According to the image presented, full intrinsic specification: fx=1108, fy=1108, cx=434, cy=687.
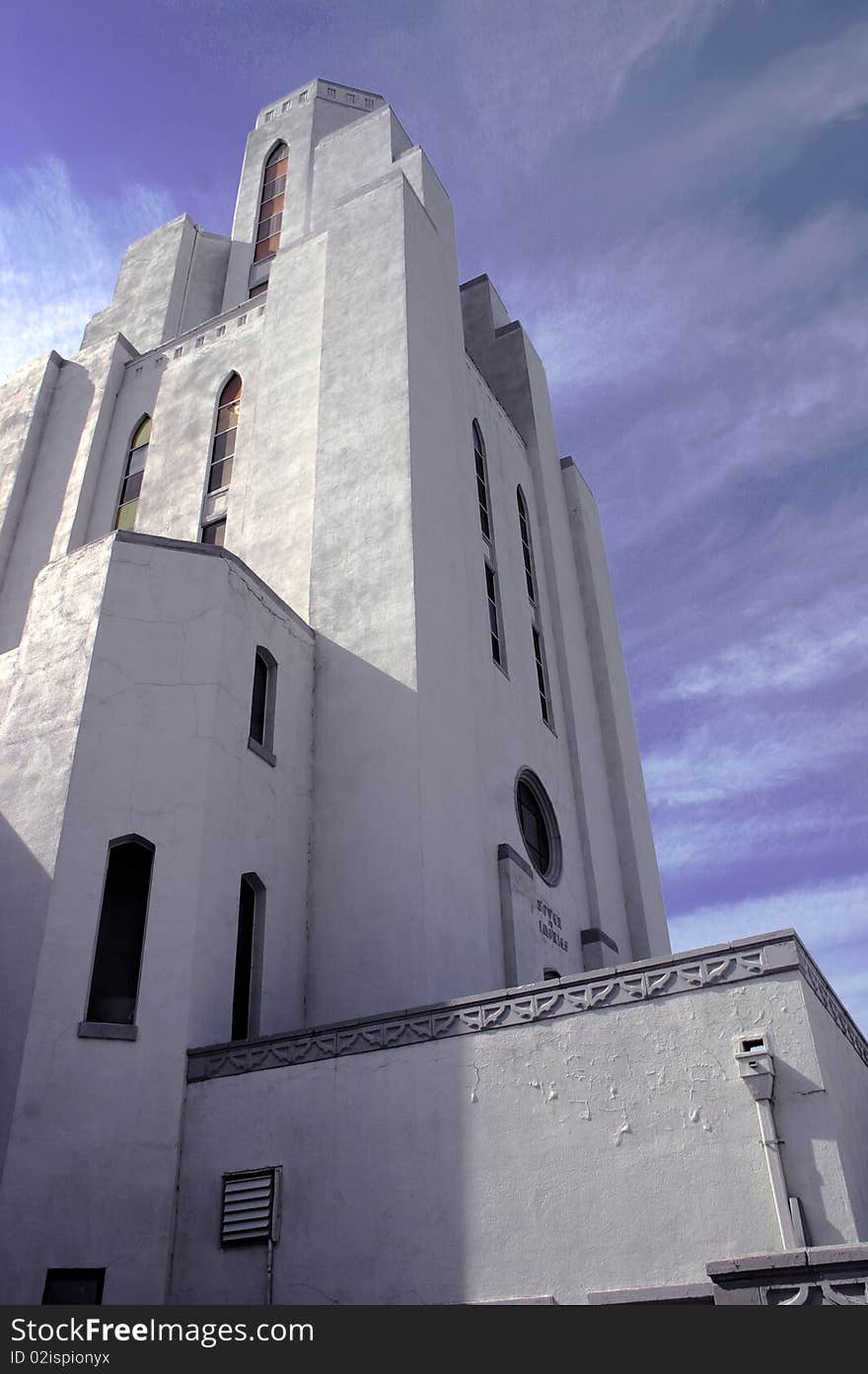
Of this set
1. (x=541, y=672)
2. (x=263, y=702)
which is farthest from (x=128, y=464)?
Answer: (x=263, y=702)

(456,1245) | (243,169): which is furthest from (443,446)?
(243,169)

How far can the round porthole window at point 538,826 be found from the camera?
18.7 m

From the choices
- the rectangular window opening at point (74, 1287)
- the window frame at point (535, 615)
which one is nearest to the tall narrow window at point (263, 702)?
the rectangular window opening at point (74, 1287)

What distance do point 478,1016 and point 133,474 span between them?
14987mm

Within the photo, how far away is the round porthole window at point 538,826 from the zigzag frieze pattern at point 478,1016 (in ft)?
24.2

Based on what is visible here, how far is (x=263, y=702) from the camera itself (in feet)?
49.0

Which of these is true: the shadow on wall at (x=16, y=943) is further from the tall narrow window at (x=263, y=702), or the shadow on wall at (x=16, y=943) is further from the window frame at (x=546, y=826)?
the window frame at (x=546, y=826)

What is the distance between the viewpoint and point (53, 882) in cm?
1152

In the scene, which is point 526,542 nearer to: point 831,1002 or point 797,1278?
point 831,1002

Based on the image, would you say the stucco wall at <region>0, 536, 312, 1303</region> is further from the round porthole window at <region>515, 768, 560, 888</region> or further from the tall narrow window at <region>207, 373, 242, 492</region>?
the tall narrow window at <region>207, 373, 242, 492</region>

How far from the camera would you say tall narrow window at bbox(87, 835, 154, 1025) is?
11.5 m

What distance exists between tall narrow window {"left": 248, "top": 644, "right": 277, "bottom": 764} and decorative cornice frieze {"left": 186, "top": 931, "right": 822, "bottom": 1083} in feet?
13.4

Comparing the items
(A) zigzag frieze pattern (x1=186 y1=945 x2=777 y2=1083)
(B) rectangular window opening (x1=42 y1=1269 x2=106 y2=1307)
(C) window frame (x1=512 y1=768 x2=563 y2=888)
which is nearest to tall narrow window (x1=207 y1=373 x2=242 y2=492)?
(C) window frame (x1=512 y1=768 x2=563 y2=888)

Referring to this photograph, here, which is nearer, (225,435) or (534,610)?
(225,435)
